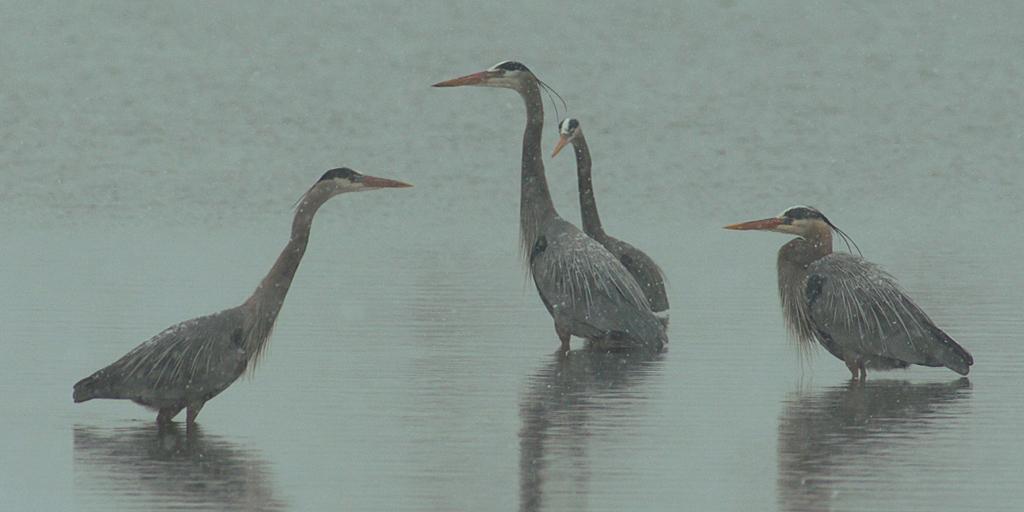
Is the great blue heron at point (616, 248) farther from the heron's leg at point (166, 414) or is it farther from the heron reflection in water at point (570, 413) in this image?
the heron's leg at point (166, 414)

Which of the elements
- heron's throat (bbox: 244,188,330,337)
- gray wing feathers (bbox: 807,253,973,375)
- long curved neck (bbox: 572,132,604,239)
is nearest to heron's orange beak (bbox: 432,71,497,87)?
long curved neck (bbox: 572,132,604,239)

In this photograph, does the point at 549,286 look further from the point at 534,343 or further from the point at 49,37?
the point at 49,37

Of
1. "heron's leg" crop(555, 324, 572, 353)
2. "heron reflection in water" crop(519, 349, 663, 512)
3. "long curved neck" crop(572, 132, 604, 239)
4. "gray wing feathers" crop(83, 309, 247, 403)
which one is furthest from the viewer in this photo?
"long curved neck" crop(572, 132, 604, 239)

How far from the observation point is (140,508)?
8.64 meters

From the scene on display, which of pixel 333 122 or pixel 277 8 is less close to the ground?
pixel 277 8

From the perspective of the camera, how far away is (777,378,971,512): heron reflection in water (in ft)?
30.3

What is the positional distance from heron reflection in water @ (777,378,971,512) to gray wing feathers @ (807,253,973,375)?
21 cm

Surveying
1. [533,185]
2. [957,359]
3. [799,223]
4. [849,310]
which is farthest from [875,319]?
[533,185]

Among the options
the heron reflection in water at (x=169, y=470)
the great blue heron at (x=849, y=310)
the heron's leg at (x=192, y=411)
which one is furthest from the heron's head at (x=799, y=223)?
the heron reflection in water at (x=169, y=470)

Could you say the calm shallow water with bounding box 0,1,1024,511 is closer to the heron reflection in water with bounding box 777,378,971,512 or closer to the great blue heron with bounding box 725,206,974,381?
the heron reflection in water with bounding box 777,378,971,512

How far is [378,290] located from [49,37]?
29.0m

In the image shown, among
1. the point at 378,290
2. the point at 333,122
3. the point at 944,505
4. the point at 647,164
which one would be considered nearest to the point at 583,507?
the point at 944,505

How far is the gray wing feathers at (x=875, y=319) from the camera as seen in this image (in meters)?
12.5

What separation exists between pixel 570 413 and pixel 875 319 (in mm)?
2481
